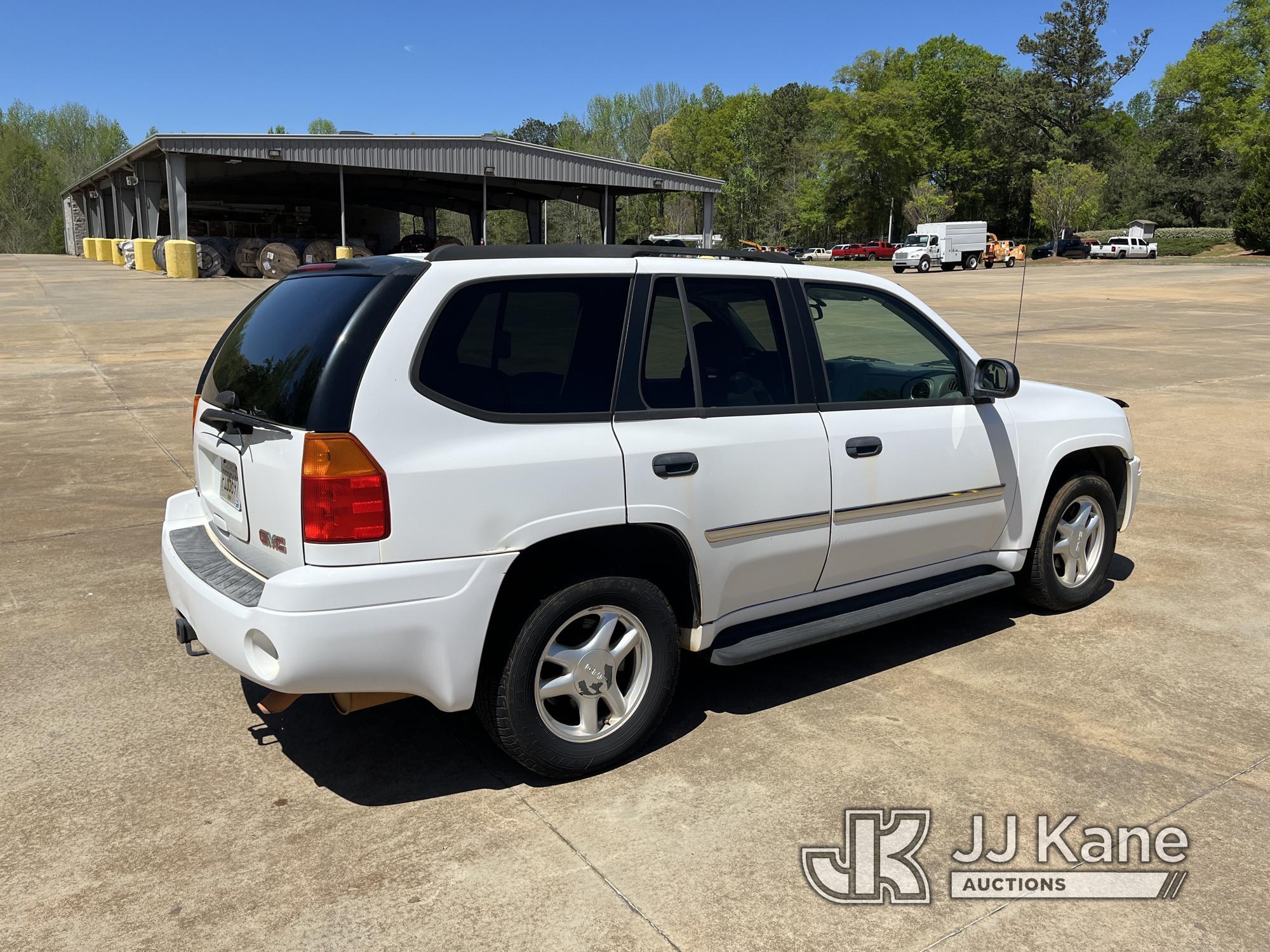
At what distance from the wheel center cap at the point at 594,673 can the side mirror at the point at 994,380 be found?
2131mm

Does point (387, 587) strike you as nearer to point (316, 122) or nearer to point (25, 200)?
point (25, 200)

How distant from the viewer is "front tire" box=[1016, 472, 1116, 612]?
5.05 metres

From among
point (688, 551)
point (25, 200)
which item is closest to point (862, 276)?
point (688, 551)

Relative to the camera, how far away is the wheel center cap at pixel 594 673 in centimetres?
350

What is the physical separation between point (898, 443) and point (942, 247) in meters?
54.6

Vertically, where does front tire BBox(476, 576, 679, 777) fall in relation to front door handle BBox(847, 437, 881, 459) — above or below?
below

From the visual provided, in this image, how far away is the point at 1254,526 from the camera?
6883mm

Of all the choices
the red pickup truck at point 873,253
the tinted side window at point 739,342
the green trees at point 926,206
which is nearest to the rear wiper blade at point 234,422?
the tinted side window at point 739,342

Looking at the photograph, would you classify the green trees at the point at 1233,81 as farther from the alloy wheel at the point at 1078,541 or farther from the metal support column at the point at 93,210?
the alloy wheel at the point at 1078,541

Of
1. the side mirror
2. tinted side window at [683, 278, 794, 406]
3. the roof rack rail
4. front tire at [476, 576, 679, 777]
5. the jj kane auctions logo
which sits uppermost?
the roof rack rail

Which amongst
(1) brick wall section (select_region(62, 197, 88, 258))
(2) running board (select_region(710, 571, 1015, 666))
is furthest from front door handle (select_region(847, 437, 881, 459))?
(1) brick wall section (select_region(62, 197, 88, 258))

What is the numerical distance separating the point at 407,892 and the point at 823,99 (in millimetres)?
96445

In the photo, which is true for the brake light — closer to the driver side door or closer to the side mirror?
the driver side door

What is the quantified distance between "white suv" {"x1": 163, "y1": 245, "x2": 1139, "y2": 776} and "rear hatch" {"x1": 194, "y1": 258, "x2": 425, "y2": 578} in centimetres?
1
